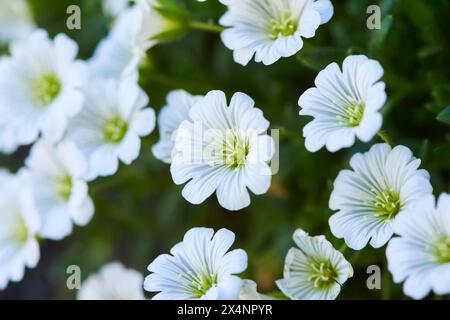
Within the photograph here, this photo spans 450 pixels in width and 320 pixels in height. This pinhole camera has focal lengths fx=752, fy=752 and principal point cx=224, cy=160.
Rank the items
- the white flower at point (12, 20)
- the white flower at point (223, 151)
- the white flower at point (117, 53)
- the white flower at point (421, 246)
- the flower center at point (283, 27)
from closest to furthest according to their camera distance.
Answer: the white flower at point (421, 246) < the white flower at point (223, 151) < the flower center at point (283, 27) < the white flower at point (117, 53) < the white flower at point (12, 20)

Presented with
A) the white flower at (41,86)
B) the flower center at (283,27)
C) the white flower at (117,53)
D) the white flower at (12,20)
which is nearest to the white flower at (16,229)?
the white flower at (41,86)

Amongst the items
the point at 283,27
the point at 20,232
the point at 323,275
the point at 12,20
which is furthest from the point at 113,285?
the point at 12,20

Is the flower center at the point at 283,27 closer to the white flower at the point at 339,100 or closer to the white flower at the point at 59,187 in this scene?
the white flower at the point at 339,100

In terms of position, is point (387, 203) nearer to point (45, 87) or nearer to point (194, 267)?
point (194, 267)

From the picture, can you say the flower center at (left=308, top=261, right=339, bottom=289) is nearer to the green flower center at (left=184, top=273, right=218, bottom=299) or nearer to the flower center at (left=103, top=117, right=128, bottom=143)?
the green flower center at (left=184, top=273, right=218, bottom=299)
